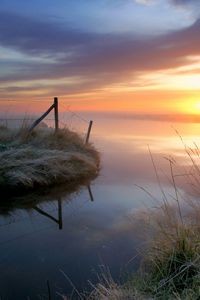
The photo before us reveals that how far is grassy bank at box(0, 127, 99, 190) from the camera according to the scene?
11.7 meters

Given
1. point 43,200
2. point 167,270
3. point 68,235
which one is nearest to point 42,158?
point 43,200

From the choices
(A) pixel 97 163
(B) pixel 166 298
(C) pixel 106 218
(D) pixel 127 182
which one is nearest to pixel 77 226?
(C) pixel 106 218

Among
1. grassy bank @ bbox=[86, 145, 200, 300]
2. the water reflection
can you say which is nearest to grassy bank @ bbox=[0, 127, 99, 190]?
the water reflection

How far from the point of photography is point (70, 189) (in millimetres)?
12508

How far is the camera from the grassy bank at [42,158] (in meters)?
11.7

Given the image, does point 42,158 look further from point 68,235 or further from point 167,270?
point 167,270

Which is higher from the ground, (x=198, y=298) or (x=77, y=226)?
(x=198, y=298)

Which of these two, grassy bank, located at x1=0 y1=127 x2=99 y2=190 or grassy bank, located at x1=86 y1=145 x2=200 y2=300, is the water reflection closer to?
grassy bank, located at x1=0 y1=127 x2=99 y2=190

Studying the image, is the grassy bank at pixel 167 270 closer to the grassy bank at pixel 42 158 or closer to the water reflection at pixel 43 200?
the water reflection at pixel 43 200

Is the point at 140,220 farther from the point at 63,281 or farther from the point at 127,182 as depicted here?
Result: the point at 127,182

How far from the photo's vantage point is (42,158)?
12.8 meters

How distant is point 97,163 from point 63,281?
10.8 metres

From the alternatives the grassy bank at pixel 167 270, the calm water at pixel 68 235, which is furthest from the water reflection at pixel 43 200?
the grassy bank at pixel 167 270

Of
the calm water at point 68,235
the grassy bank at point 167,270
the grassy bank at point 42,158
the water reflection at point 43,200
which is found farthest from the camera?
the grassy bank at point 42,158
